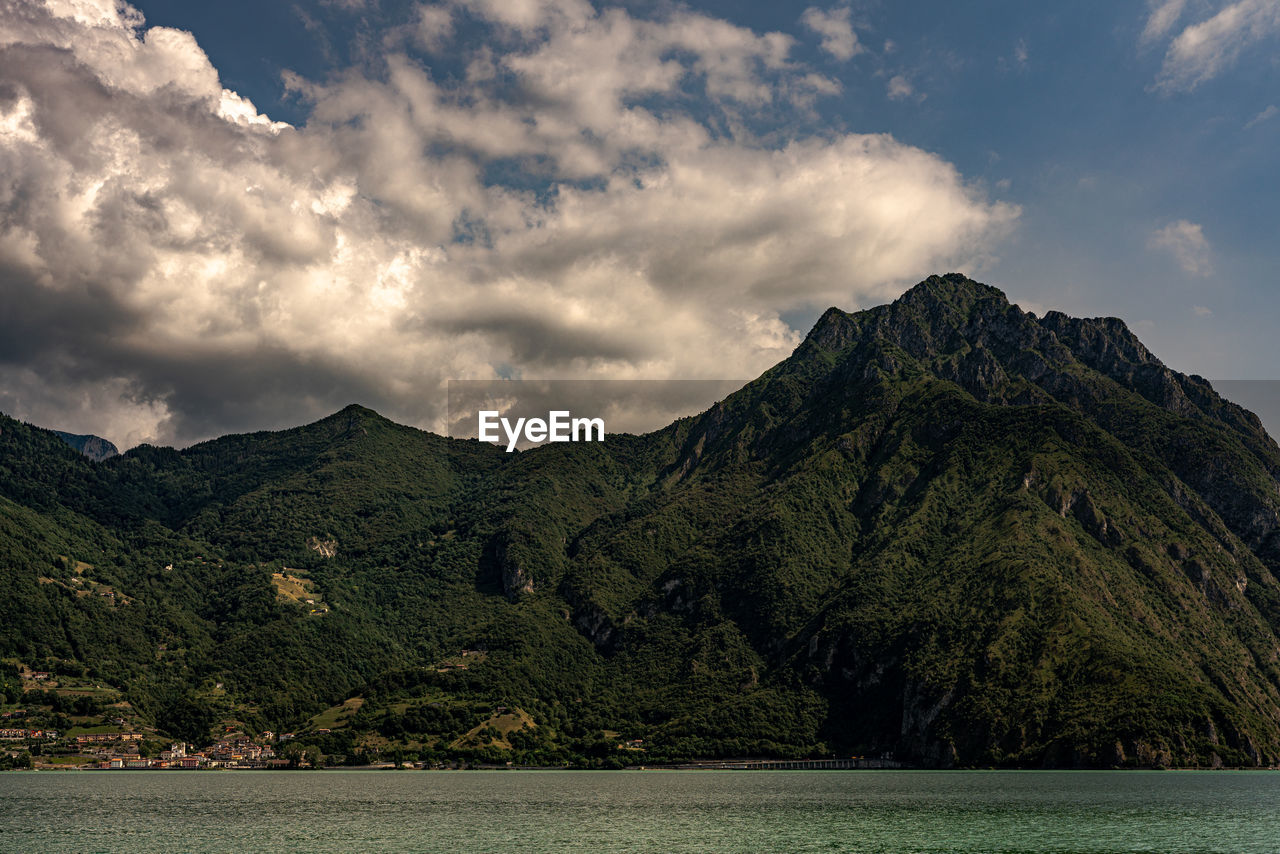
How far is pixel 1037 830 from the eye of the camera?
104m

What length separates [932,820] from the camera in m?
116

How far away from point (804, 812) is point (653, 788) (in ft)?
214

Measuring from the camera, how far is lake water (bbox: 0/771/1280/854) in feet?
303

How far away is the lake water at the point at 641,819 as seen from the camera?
92.3 meters

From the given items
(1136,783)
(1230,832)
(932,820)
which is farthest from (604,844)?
(1136,783)

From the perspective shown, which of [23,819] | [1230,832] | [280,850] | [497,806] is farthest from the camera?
[497,806]

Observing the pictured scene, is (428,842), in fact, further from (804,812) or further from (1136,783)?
(1136,783)

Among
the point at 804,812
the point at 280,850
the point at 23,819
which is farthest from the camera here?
the point at 804,812

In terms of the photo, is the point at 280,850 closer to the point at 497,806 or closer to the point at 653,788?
the point at 497,806

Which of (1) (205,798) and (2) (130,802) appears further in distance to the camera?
(1) (205,798)

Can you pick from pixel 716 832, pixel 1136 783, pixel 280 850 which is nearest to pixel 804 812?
pixel 716 832

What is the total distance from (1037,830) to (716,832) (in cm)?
3348

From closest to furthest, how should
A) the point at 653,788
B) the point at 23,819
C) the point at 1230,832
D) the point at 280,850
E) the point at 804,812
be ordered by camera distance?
1. the point at 280,850
2. the point at 1230,832
3. the point at 23,819
4. the point at 804,812
5. the point at 653,788

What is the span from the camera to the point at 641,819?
4675 inches
